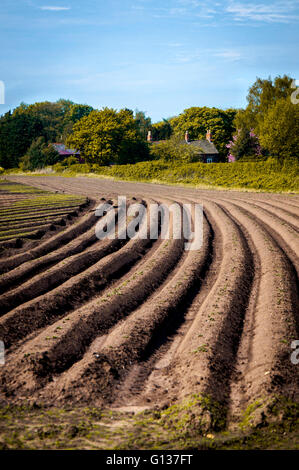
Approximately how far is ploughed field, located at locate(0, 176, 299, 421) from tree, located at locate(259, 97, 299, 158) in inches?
671

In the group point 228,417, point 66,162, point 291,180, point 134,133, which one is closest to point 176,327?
point 228,417

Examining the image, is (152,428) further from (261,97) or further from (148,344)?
(261,97)

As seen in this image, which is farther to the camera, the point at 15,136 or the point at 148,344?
the point at 15,136

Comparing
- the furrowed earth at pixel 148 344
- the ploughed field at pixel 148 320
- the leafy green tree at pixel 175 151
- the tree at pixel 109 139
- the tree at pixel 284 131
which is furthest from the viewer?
the tree at pixel 109 139

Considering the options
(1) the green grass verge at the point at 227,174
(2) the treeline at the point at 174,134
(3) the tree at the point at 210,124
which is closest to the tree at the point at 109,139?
(2) the treeline at the point at 174,134

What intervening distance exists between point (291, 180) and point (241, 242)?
575 inches

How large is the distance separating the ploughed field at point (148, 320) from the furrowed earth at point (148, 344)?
21 millimetres

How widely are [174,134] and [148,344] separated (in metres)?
49.1

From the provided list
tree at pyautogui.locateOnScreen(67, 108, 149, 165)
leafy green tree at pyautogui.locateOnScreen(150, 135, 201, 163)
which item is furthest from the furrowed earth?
tree at pyautogui.locateOnScreen(67, 108, 149, 165)

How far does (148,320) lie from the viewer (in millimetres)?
6074

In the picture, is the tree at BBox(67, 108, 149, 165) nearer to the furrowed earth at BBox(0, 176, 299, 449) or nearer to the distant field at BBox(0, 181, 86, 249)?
the distant field at BBox(0, 181, 86, 249)

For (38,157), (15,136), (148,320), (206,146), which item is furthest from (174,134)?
(148,320)

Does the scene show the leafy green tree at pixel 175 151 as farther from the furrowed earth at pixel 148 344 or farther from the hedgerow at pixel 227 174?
the furrowed earth at pixel 148 344

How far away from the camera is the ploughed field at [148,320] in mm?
4410
